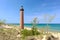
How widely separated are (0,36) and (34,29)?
5187mm

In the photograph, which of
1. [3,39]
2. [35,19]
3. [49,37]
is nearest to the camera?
[3,39]

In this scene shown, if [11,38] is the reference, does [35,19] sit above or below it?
above

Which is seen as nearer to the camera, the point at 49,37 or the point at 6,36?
the point at 6,36

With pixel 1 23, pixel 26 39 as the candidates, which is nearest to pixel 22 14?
pixel 1 23

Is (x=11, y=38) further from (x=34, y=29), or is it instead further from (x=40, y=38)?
(x=34, y=29)

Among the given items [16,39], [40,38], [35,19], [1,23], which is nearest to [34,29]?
[35,19]

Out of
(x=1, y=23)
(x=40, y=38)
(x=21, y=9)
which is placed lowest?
(x=40, y=38)

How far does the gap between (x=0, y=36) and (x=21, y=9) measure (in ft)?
23.3

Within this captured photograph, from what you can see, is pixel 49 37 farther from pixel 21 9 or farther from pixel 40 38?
pixel 21 9

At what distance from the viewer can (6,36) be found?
9250 mm

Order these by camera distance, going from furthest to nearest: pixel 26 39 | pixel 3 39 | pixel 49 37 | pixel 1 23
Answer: pixel 1 23, pixel 49 37, pixel 26 39, pixel 3 39

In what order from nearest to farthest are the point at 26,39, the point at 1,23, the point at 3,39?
the point at 3,39
the point at 26,39
the point at 1,23

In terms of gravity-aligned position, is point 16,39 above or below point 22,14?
below

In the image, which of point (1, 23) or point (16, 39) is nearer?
point (16, 39)
